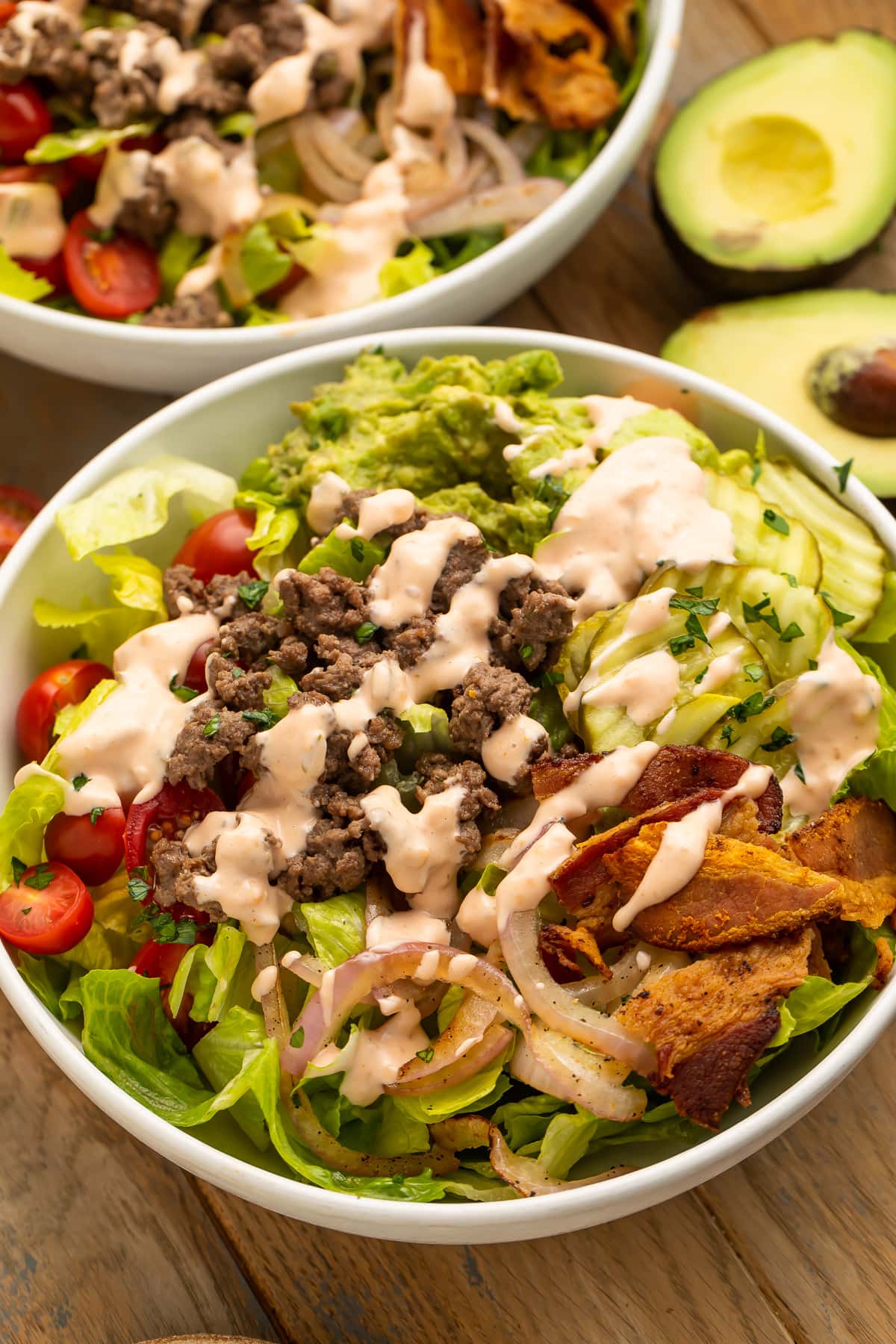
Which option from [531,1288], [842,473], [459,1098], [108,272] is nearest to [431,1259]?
[531,1288]

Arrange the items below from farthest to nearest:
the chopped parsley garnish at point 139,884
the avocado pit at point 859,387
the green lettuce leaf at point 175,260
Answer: the green lettuce leaf at point 175,260, the avocado pit at point 859,387, the chopped parsley garnish at point 139,884

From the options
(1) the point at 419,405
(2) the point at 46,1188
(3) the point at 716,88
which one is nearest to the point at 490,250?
(1) the point at 419,405

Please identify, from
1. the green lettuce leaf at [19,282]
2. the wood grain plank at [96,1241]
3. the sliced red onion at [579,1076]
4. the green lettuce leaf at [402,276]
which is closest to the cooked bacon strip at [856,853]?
the sliced red onion at [579,1076]

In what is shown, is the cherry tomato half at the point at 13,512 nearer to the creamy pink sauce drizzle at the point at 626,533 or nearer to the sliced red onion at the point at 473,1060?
the creamy pink sauce drizzle at the point at 626,533

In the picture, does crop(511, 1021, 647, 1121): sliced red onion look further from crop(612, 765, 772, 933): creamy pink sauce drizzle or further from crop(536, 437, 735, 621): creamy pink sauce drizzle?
crop(536, 437, 735, 621): creamy pink sauce drizzle

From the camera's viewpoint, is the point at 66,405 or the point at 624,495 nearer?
the point at 624,495

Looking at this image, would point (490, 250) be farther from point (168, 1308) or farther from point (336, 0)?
point (168, 1308)
